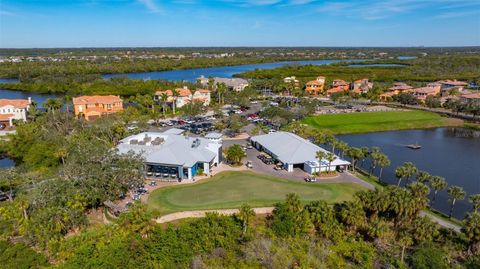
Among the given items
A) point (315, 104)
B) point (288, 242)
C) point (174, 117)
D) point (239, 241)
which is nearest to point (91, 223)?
point (239, 241)

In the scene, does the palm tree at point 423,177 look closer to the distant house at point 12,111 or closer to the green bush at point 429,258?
the green bush at point 429,258

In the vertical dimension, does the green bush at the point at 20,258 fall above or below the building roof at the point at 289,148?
below

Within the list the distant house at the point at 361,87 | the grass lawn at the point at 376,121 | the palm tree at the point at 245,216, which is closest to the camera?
the palm tree at the point at 245,216

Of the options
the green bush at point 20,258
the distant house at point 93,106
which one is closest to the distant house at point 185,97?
the distant house at point 93,106

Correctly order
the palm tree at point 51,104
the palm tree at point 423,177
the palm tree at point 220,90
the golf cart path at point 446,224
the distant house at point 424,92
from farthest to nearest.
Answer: the distant house at point 424,92
the palm tree at point 220,90
the palm tree at point 51,104
the palm tree at point 423,177
the golf cart path at point 446,224

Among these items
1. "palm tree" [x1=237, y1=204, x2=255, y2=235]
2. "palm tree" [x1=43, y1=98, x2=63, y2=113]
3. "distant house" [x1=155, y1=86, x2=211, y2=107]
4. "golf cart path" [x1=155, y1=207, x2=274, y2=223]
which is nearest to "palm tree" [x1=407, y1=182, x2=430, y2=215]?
"golf cart path" [x1=155, y1=207, x2=274, y2=223]

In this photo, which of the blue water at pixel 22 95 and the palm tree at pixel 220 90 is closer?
the palm tree at pixel 220 90
